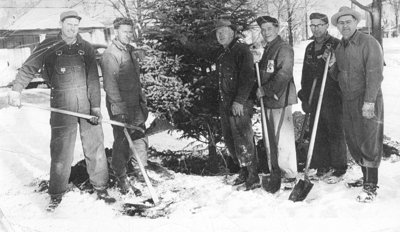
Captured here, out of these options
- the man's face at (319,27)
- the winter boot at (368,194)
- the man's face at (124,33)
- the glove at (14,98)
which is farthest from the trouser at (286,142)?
the glove at (14,98)

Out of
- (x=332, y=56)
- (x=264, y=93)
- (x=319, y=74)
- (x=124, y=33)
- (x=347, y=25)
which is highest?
(x=124, y=33)

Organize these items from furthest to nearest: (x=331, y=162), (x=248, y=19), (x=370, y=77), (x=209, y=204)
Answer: (x=248, y=19) < (x=331, y=162) < (x=209, y=204) < (x=370, y=77)

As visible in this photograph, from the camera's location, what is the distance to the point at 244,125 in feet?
15.6

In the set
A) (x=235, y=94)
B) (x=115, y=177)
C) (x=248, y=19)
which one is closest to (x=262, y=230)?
(x=235, y=94)

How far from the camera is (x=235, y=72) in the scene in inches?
185

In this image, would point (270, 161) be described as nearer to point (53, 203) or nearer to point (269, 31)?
point (269, 31)

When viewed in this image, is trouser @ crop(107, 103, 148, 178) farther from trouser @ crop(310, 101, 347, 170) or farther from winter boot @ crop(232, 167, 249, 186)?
trouser @ crop(310, 101, 347, 170)

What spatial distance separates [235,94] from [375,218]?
6.77ft

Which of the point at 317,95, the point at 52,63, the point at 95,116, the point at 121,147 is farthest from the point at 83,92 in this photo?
the point at 317,95

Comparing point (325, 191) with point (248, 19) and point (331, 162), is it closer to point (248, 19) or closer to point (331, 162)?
point (331, 162)

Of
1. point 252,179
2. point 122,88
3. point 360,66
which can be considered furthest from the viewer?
point 122,88

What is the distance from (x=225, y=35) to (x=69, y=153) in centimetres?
233

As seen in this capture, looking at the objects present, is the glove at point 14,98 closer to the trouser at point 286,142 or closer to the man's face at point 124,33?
the man's face at point 124,33

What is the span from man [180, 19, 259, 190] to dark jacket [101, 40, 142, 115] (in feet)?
3.54
